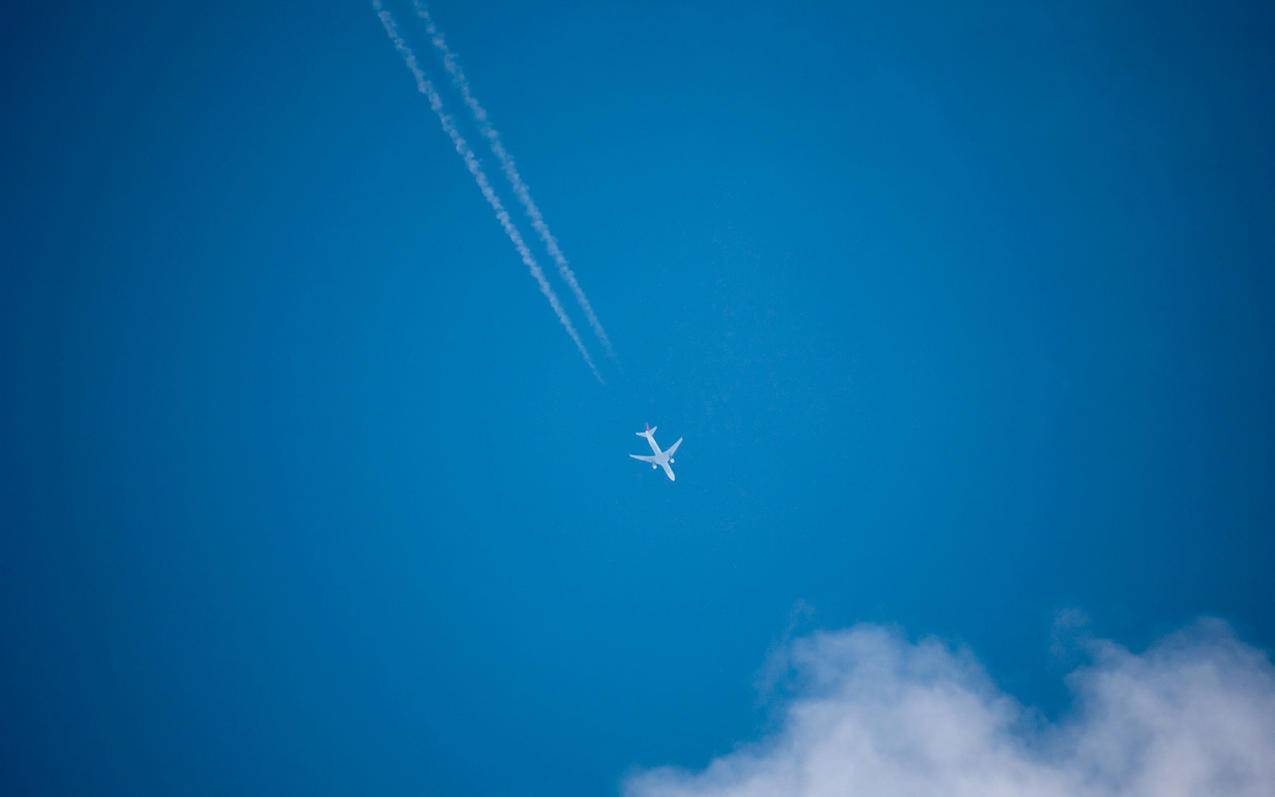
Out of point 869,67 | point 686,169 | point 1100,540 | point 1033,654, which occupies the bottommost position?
point 1033,654

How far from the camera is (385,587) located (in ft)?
261

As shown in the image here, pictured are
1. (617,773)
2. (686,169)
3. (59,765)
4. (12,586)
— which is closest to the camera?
(617,773)

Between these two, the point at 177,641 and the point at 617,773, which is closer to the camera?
the point at 617,773

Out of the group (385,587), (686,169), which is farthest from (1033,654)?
(686,169)

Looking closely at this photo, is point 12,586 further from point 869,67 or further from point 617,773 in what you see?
point 869,67

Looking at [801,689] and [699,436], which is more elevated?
[699,436]

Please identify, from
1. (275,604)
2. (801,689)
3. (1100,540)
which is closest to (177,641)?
(275,604)

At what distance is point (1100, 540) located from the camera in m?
44.9

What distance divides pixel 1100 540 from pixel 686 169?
17208 cm

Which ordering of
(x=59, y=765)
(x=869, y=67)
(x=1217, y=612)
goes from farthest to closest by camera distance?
1. (x=869, y=67)
2. (x=59, y=765)
3. (x=1217, y=612)

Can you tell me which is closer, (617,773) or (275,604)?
(617,773)

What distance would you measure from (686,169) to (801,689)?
178m

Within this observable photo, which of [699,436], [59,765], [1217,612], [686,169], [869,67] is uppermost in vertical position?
[686,169]

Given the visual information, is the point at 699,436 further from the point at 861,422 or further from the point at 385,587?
the point at 385,587
